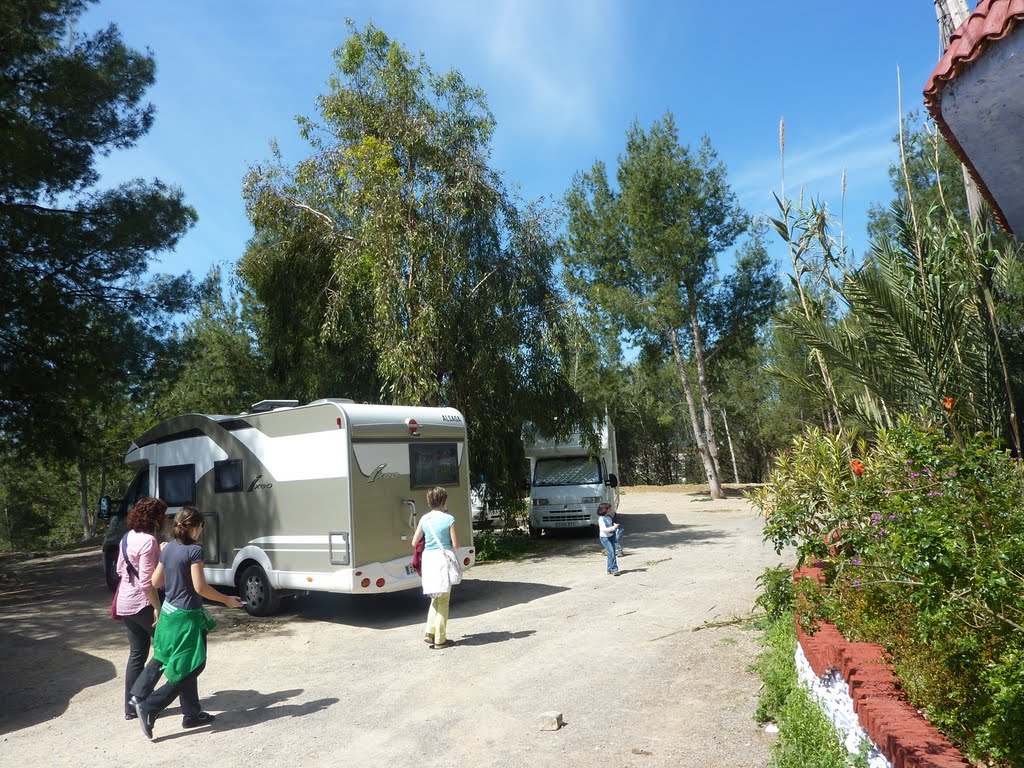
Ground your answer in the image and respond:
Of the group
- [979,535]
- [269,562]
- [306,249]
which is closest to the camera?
[979,535]

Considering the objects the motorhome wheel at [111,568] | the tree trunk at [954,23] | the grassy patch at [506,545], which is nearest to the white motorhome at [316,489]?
the motorhome wheel at [111,568]

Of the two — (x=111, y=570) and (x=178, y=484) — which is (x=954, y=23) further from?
(x=111, y=570)

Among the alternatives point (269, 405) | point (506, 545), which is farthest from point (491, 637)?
point (506, 545)

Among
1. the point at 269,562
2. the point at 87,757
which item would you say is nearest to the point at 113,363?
the point at 269,562

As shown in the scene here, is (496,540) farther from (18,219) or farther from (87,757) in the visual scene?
(87,757)

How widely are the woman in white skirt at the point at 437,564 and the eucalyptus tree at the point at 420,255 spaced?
5.87 m

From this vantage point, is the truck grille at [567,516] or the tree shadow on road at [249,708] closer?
the tree shadow on road at [249,708]

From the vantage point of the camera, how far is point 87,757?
554 cm

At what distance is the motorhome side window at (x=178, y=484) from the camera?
11.6m

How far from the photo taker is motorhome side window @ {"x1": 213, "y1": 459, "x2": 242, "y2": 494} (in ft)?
35.3

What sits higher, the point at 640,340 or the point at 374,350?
the point at 640,340

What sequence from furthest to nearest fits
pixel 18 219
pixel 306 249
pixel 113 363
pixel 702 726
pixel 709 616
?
pixel 306 249 → pixel 113 363 → pixel 18 219 → pixel 709 616 → pixel 702 726

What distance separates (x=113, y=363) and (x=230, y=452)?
241 inches

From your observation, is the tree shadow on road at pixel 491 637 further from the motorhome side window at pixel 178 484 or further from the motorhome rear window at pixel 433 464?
the motorhome side window at pixel 178 484
